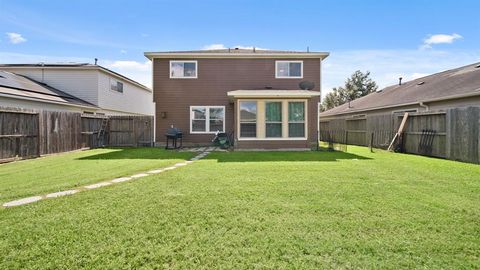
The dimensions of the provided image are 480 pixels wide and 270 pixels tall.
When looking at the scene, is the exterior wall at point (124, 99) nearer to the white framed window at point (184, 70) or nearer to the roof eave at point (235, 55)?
the white framed window at point (184, 70)

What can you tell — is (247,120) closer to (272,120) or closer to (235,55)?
(272,120)

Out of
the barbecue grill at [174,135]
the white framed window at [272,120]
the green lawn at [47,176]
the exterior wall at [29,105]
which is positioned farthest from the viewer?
the barbecue grill at [174,135]

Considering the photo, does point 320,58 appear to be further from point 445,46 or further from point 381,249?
point 445,46

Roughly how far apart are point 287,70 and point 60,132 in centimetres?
1129

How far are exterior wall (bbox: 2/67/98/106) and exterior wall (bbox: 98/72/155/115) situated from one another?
455mm

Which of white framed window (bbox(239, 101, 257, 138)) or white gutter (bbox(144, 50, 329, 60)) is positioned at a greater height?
white gutter (bbox(144, 50, 329, 60))

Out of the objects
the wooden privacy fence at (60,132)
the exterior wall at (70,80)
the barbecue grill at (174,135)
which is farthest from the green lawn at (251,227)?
the exterior wall at (70,80)

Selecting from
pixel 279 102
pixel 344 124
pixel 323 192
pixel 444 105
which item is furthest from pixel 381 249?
pixel 344 124

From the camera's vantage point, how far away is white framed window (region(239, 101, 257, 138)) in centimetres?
1225

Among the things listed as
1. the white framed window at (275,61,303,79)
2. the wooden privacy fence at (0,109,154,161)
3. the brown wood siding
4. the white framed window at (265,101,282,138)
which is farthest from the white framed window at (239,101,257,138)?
the wooden privacy fence at (0,109,154,161)

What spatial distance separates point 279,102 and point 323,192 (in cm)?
776

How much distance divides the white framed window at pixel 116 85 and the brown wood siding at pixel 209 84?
19.7ft

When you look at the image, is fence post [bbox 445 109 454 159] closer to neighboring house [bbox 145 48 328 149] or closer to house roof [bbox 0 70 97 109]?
neighboring house [bbox 145 48 328 149]

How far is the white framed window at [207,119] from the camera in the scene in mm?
14859
